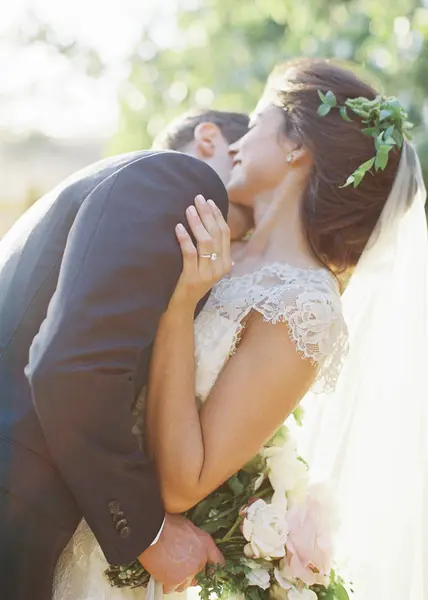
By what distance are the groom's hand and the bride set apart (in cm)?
8

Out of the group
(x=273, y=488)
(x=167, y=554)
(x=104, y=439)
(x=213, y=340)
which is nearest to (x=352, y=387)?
(x=273, y=488)

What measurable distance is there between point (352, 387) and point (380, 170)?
810 mm

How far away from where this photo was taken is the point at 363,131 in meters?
2.90

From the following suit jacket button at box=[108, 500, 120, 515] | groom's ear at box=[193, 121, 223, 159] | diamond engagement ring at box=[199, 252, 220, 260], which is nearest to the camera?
suit jacket button at box=[108, 500, 120, 515]

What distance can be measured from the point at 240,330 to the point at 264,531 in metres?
0.63

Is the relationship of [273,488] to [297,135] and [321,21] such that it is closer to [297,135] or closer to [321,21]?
[297,135]

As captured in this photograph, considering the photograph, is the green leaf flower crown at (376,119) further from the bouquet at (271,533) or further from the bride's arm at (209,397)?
the bouquet at (271,533)

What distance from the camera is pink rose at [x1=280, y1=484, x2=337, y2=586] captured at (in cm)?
260

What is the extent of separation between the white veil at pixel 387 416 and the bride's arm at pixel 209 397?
598mm

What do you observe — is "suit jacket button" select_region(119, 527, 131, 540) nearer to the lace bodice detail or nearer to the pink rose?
the lace bodice detail

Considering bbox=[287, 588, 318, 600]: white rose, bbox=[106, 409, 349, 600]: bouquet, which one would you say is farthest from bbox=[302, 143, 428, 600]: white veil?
bbox=[287, 588, 318, 600]: white rose

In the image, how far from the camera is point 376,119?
9.63 ft

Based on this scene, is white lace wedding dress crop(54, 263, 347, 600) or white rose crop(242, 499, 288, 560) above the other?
white lace wedding dress crop(54, 263, 347, 600)

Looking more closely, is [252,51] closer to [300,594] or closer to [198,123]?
[198,123]
